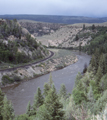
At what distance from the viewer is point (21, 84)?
1396 inches

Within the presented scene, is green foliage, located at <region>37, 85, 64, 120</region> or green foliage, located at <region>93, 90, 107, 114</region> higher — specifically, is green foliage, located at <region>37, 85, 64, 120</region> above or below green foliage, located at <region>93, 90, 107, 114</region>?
above

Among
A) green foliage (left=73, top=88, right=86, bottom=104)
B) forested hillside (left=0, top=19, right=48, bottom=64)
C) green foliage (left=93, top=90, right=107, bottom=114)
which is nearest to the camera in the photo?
green foliage (left=93, top=90, right=107, bottom=114)

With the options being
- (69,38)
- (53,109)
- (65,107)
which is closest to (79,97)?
(65,107)

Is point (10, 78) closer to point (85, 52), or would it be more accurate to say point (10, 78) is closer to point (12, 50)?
point (12, 50)

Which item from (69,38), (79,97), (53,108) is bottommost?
(79,97)

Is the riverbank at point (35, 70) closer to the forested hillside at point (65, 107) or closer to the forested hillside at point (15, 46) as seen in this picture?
the forested hillside at point (15, 46)

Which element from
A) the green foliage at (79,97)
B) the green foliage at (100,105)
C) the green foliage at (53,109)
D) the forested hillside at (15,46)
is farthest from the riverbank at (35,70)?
the green foliage at (53,109)

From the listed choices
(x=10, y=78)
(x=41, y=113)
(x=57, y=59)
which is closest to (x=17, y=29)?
(x=57, y=59)

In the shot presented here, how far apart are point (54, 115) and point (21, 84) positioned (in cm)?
2576

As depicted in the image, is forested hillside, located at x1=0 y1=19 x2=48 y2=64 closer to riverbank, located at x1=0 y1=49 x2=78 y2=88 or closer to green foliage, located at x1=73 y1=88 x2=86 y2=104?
riverbank, located at x1=0 y1=49 x2=78 y2=88

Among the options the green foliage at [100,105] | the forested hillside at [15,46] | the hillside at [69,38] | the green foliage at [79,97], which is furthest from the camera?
the hillside at [69,38]

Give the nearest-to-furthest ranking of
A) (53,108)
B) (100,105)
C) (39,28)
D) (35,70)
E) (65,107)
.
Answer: (53,108)
(100,105)
(65,107)
(35,70)
(39,28)

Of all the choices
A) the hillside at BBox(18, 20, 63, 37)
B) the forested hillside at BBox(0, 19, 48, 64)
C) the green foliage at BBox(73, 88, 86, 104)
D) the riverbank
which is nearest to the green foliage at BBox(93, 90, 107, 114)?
the green foliage at BBox(73, 88, 86, 104)

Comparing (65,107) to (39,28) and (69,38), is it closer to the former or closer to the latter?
(69,38)
